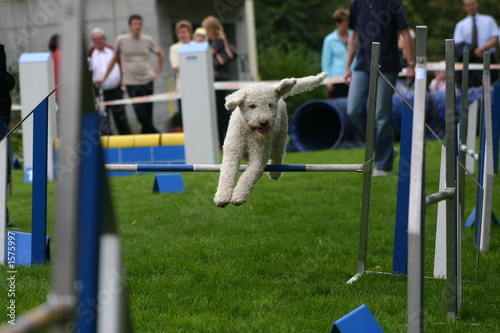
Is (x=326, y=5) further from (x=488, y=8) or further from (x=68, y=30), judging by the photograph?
(x=68, y=30)

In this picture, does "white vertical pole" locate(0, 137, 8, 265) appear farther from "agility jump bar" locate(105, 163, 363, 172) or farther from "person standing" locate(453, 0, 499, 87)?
"person standing" locate(453, 0, 499, 87)

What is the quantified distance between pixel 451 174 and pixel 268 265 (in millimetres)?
1810

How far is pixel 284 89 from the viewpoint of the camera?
Answer: 428 centimetres

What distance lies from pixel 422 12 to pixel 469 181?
26.6 m

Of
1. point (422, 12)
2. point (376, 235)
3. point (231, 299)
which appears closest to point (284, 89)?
point (231, 299)

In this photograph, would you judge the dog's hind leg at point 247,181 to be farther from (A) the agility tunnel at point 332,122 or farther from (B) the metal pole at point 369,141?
(A) the agility tunnel at point 332,122

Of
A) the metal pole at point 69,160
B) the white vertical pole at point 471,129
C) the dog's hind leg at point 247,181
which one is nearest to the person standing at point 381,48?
the white vertical pole at point 471,129

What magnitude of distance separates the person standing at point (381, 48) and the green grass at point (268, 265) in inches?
32.8

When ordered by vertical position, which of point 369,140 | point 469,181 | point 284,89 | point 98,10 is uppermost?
point 98,10

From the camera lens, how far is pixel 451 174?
11.7 ft

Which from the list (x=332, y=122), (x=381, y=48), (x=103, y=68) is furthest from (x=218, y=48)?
(x=381, y=48)

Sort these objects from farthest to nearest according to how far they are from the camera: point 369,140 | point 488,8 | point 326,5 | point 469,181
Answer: point 326,5
point 488,8
point 469,181
point 369,140

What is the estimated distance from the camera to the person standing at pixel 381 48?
Answer: 26.1ft

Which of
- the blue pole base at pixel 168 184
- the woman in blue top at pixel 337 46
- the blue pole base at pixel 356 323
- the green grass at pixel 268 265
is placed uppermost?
the woman in blue top at pixel 337 46
